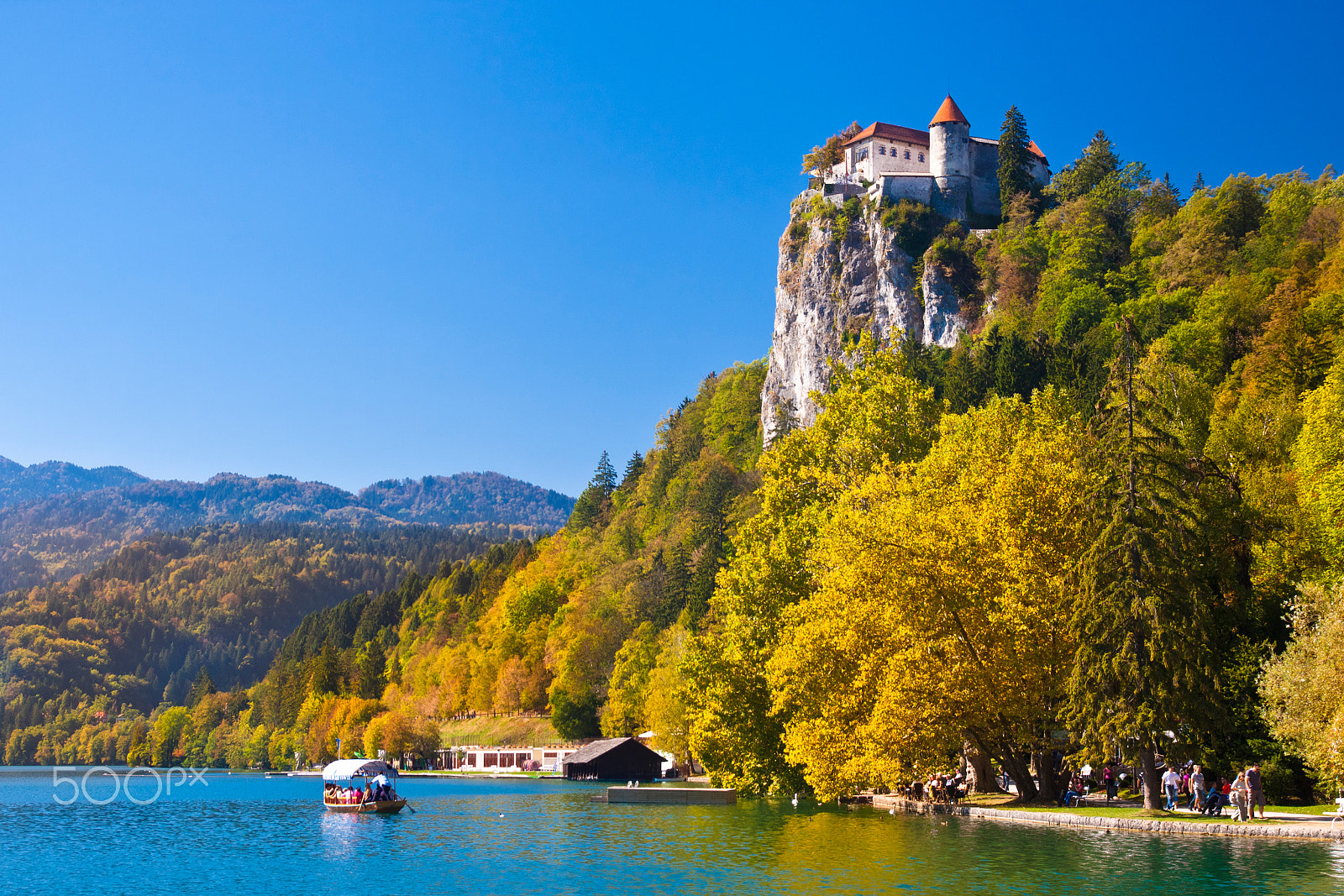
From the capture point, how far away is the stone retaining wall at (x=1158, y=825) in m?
29.2

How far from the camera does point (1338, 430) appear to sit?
43.6 metres

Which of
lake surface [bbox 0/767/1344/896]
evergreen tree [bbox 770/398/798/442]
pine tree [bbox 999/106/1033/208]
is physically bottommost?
lake surface [bbox 0/767/1344/896]

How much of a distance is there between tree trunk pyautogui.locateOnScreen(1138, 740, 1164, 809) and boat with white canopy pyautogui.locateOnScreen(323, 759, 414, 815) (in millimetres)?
36364

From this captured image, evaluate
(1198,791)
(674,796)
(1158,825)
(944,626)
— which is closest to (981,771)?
(1198,791)

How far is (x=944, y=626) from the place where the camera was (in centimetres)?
3772

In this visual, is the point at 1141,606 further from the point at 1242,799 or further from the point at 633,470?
the point at 633,470

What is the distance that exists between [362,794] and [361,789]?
1484 mm

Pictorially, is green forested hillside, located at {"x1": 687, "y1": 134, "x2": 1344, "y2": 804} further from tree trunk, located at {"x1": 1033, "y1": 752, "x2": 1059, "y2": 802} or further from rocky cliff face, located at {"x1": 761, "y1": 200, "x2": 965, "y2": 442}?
rocky cliff face, located at {"x1": 761, "y1": 200, "x2": 965, "y2": 442}

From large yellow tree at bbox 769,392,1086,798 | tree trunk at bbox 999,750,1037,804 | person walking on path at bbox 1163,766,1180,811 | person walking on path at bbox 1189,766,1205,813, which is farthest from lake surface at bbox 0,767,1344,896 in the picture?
person walking on path at bbox 1189,766,1205,813

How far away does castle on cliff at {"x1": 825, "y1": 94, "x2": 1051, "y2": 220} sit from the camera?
4464 inches

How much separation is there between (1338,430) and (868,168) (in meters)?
81.7

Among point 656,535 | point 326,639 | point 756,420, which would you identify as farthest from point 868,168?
point 326,639

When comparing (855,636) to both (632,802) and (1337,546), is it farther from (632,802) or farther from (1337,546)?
(632,802)

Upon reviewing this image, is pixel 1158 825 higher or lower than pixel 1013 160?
lower
